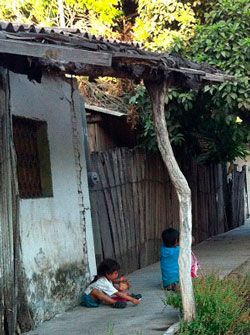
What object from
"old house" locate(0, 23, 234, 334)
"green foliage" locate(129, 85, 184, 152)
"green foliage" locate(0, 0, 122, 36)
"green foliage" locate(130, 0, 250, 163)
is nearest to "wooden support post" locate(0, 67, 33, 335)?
"old house" locate(0, 23, 234, 334)

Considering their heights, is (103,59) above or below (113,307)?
above

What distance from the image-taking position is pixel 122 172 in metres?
11.5

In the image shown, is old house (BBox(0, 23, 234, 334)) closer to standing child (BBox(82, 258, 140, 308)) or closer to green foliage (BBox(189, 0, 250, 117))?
standing child (BBox(82, 258, 140, 308))

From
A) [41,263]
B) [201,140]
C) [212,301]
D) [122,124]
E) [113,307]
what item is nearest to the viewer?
[212,301]

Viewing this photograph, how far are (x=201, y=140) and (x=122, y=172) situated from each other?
12.3 ft

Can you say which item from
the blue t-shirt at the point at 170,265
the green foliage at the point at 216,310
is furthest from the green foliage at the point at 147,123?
the green foliage at the point at 216,310

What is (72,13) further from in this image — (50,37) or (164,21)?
(50,37)

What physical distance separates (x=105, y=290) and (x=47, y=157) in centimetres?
178

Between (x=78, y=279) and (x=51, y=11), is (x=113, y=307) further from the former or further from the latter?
(x=51, y=11)

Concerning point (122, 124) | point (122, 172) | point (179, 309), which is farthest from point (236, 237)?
point (179, 309)

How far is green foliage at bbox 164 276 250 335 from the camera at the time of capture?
6863mm

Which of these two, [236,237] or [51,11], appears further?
[236,237]

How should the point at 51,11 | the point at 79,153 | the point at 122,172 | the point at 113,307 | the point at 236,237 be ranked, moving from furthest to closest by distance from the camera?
1. the point at 236,237
2. the point at 51,11
3. the point at 122,172
4. the point at 79,153
5. the point at 113,307

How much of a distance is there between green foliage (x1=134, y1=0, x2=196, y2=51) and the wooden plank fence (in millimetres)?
2284
